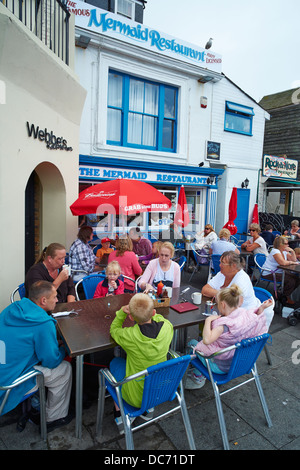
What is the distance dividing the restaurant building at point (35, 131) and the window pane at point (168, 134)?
4.31 m

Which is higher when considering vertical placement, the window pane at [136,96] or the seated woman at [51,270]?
the window pane at [136,96]

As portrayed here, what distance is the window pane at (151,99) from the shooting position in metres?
9.45

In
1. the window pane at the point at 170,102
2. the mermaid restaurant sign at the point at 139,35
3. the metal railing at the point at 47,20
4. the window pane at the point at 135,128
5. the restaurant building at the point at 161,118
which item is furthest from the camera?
the window pane at the point at 170,102

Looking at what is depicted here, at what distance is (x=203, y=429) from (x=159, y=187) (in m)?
8.22

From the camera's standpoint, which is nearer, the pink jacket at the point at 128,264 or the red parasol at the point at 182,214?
the pink jacket at the point at 128,264

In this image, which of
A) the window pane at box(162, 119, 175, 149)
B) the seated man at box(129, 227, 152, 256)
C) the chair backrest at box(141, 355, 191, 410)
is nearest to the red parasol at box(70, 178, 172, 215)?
Result: the seated man at box(129, 227, 152, 256)

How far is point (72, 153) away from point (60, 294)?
12.1 feet

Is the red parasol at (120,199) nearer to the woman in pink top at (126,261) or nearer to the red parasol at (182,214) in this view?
the woman in pink top at (126,261)

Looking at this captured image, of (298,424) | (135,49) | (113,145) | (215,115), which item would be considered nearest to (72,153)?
(113,145)

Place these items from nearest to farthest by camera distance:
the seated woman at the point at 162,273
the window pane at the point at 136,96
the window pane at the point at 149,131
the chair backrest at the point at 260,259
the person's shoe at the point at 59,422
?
the person's shoe at the point at 59,422 < the seated woman at the point at 162,273 < the chair backrest at the point at 260,259 < the window pane at the point at 136,96 < the window pane at the point at 149,131

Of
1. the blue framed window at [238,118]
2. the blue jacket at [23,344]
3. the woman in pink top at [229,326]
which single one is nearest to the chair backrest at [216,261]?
the woman in pink top at [229,326]

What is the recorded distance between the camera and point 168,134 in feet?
33.0

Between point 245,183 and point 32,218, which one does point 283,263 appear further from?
point 245,183
